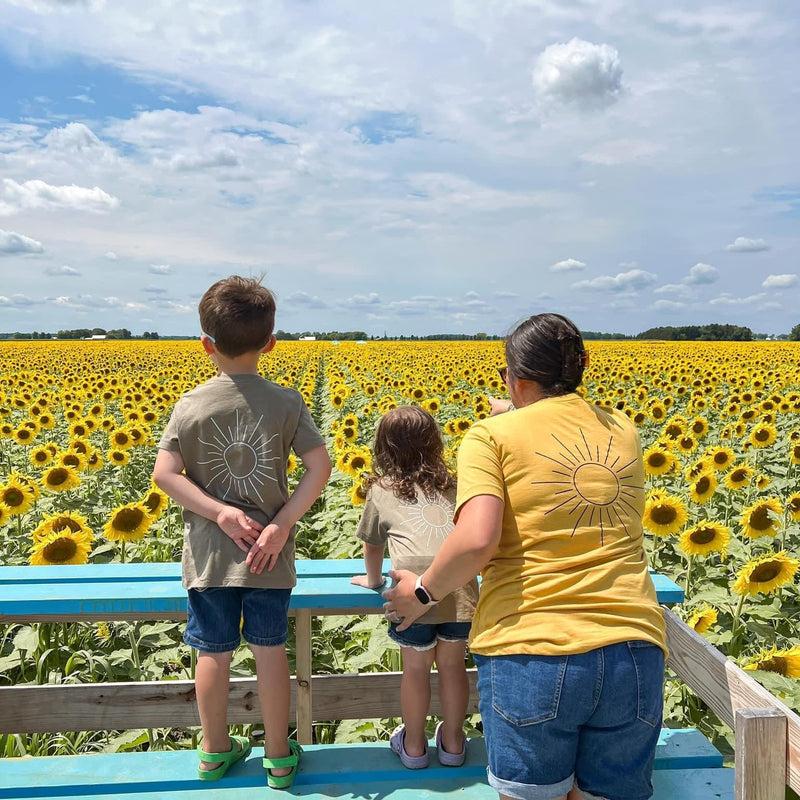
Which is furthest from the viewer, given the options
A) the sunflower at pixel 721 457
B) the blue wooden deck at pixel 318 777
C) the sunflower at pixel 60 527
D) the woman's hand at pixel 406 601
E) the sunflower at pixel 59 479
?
the sunflower at pixel 721 457

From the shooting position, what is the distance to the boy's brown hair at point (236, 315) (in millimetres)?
2484

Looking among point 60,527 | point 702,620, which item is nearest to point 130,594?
point 60,527

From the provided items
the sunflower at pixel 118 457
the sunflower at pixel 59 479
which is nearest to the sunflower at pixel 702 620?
the sunflower at pixel 59 479

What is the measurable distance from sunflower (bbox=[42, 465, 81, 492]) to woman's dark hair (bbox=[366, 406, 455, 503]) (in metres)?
5.17

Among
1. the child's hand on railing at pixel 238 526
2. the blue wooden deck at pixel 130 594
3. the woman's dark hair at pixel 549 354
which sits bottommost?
the blue wooden deck at pixel 130 594

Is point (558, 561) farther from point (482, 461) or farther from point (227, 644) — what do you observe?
point (227, 644)

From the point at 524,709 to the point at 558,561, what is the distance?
1.22 ft

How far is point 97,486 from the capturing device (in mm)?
8273

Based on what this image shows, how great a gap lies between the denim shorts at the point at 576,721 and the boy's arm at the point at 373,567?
103cm

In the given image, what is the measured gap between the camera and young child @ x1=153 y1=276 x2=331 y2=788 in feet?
8.10

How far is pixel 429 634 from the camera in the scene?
260 centimetres

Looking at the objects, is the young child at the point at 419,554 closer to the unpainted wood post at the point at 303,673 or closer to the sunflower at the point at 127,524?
the unpainted wood post at the point at 303,673

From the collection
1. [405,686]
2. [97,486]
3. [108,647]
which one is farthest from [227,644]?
[97,486]

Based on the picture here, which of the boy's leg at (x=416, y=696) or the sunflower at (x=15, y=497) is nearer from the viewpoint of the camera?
the boy's leg at (x=416, y=696)
